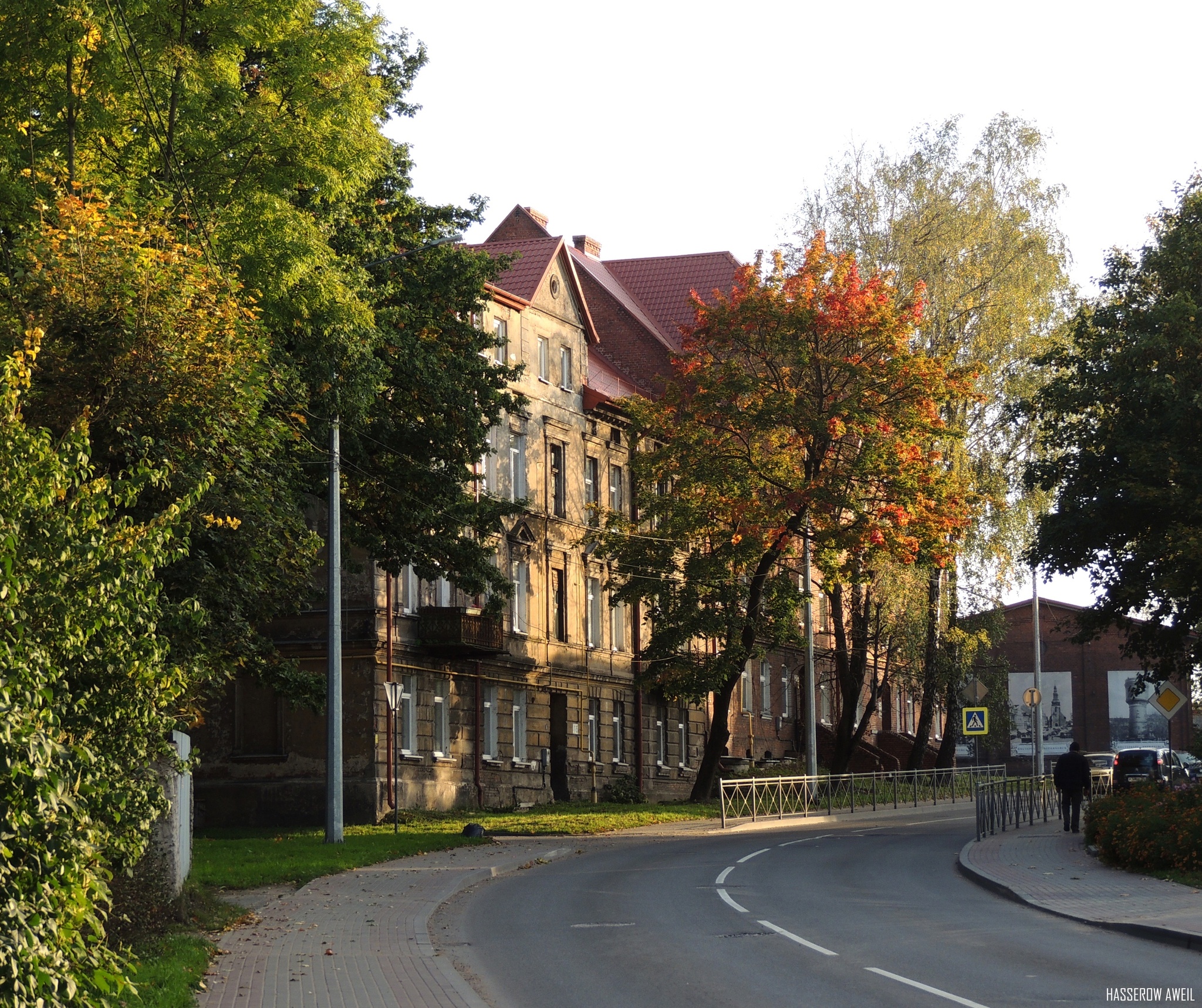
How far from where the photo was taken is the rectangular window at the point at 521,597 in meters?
44.3

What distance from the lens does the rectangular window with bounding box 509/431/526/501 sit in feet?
145

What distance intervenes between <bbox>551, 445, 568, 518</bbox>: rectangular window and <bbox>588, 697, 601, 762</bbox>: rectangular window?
622cm

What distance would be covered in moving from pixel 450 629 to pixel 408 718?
2.48 meters

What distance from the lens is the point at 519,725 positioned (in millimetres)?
44812

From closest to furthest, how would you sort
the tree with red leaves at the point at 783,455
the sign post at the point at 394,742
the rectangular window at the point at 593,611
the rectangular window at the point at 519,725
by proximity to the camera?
the sign post at the point at 394,742 < the tree with red leaves at the point at 783,455 < the rectangular window at the point at 519,725 < the rectangular window at the point at 593,611

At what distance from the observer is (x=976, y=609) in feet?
154

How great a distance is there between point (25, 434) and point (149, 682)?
2484 mm

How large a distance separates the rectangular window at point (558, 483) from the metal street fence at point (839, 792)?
1006 centimetres

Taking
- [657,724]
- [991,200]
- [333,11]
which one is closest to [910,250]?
[991,200]

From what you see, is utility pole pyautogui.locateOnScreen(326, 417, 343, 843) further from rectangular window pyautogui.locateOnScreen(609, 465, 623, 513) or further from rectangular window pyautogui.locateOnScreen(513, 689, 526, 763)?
rectangular window pyautogui.locateOnScreen(609, 465, 623, 513)

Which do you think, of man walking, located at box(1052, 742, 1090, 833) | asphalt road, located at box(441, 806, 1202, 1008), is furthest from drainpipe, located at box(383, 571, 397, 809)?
man walking, located at box(1052, 742, 1090, 833)

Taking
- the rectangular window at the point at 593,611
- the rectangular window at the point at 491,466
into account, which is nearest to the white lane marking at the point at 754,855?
the rectangular window at the point at 491,466

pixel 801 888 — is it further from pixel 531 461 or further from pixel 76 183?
pixel 531 461

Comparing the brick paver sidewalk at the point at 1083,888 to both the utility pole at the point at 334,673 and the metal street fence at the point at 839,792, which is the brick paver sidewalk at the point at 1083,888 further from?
the utility pole at the point at 334,673
